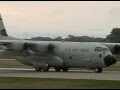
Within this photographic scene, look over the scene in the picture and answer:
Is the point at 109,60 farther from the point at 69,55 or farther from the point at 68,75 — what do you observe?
the point at 68,75

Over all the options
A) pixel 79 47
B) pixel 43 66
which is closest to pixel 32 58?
pixel 43 66

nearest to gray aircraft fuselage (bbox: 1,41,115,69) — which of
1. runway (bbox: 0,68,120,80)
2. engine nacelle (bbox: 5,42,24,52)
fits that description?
engine nacelle (bbox: 5,42,24,52)

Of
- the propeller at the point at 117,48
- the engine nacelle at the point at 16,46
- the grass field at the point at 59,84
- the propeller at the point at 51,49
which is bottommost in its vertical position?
the propeller at the point at 117,48

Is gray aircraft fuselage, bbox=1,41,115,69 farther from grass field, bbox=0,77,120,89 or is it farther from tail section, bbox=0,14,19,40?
grass field, bbox=0,77,120,89

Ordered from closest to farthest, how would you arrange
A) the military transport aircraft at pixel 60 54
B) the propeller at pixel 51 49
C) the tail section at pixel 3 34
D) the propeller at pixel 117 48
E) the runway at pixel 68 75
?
the runway at pixel 68 75, the military transport aircraft at pixel 60 54, the propeller at pixel 51 49, the propeller at pixel 117 48, the tail section at pixel 3 34

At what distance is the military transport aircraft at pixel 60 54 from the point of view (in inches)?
1593

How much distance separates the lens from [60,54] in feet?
140

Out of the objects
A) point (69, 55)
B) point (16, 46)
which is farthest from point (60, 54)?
point (16, 46)

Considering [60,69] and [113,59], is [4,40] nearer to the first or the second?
[60,69]

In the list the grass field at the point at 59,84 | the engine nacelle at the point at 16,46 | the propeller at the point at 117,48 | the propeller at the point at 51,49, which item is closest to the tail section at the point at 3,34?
the engine nacelle at the point at 16,46

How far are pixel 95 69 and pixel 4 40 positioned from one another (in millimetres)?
10626

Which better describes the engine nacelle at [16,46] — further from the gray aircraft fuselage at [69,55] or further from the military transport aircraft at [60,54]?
the gray aircraft fuselage at [69,55]

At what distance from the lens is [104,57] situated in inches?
1581

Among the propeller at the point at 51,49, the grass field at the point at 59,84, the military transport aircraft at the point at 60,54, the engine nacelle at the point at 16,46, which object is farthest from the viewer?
the propeller at the point at 51,49
